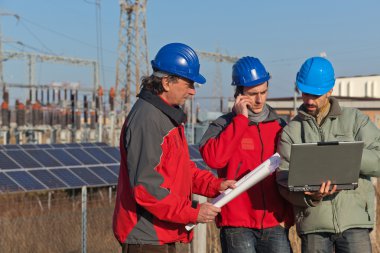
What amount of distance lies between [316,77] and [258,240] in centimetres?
106

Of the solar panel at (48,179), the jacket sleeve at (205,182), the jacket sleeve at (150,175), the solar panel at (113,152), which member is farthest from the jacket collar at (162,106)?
the solar panel at (113,152)

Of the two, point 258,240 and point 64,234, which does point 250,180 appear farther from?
point 64,234

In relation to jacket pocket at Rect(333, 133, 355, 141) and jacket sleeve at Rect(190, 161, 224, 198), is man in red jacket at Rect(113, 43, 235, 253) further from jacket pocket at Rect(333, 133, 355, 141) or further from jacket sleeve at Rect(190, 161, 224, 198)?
jacket pocket at Rect(333, 133, 355, 141)

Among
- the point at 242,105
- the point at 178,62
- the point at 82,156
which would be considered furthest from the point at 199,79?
the point at 82,156

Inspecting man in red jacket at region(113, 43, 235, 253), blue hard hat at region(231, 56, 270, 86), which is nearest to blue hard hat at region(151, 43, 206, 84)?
man in red jacket at region(113, 43, 235, 253)

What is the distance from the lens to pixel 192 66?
12.5 ft

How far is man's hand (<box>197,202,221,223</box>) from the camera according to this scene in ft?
12.1

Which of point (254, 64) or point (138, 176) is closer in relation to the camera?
point (138, 176)

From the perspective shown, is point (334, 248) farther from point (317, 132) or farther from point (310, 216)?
point (317, 132)

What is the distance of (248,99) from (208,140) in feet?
1.16

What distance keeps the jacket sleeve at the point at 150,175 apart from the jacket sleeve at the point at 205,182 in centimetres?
63

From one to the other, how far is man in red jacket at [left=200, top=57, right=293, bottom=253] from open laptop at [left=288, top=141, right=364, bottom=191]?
460mm

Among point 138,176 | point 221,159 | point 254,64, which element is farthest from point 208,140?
point 138,176

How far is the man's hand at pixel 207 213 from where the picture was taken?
12.1ft
